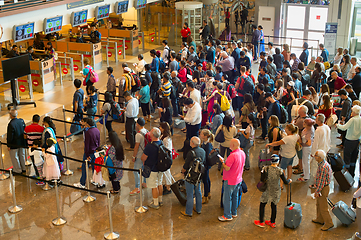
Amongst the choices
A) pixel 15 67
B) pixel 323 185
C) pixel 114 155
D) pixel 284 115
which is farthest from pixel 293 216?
pixel 15 67

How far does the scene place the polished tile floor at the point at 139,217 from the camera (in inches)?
279

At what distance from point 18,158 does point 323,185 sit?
6.77 meters

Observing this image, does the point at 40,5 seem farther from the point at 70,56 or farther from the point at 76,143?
the point at 76,143

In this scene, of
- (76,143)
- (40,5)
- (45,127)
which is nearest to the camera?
(45,127)

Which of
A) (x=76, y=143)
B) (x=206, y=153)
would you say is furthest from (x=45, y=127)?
(x=206, y=153)

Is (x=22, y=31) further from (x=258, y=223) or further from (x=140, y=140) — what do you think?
(x=258, y=223)

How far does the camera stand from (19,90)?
47.4 ft

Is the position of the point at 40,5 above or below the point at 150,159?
above

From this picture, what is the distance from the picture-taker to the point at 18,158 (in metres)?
9.16

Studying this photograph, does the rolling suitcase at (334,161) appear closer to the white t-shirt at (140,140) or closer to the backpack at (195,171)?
the backpack at (195,171)

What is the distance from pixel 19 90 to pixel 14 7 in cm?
309

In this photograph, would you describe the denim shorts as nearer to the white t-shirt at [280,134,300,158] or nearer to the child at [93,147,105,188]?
the white t-shirt at [280,134,300,158]

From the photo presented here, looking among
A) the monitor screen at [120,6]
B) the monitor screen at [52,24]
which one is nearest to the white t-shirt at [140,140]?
the monitor screen at [52,24]

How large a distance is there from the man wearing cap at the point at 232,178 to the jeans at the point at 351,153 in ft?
10.1
